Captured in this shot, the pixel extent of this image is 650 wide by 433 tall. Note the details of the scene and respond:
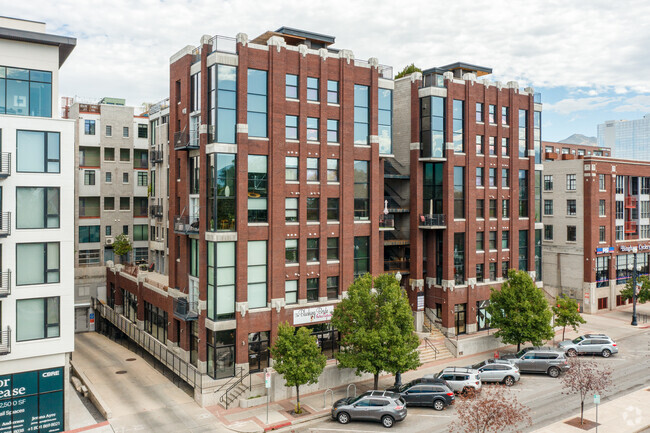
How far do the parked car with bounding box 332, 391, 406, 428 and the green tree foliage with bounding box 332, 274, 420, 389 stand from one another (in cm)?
250

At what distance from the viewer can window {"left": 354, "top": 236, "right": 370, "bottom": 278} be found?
39781 millimetres

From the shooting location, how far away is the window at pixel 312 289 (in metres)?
37.5

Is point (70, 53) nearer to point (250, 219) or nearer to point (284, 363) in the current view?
point (250, 219)

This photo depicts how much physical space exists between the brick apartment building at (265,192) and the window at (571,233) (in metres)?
30.8

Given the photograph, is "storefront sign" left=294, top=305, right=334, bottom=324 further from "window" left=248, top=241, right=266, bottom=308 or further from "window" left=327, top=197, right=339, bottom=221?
"window" left=327, top=197, right=339, bottom=221

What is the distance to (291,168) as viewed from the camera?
3662cm

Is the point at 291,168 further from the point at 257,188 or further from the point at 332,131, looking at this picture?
the point at 332,131

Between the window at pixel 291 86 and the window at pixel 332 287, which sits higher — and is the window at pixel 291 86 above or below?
above

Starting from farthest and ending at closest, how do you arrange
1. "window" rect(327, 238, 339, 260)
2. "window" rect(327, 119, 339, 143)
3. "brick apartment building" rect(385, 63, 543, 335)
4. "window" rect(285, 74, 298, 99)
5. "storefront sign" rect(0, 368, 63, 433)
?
"brick apartment building" rect(385, 63, 543, 335)
"window" rect(327, 238, 339, 260)
"window" rect(327, 119, 339, 143)
"window" rect(285, 74, 298, 99)
"storefront sign" rect(0, 368, 63, 433)

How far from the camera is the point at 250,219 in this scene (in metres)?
34.9

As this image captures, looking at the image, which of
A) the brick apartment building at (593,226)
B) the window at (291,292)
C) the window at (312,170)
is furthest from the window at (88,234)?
the brick apartment building at (593,226)

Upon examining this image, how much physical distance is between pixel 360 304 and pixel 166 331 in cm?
1720

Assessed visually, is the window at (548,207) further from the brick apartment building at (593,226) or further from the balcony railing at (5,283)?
the balcony railing at (5,283)

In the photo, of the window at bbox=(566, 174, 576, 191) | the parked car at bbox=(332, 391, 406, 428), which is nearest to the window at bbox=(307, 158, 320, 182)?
the parked car at bbox=(332, 391, 406, 428)
